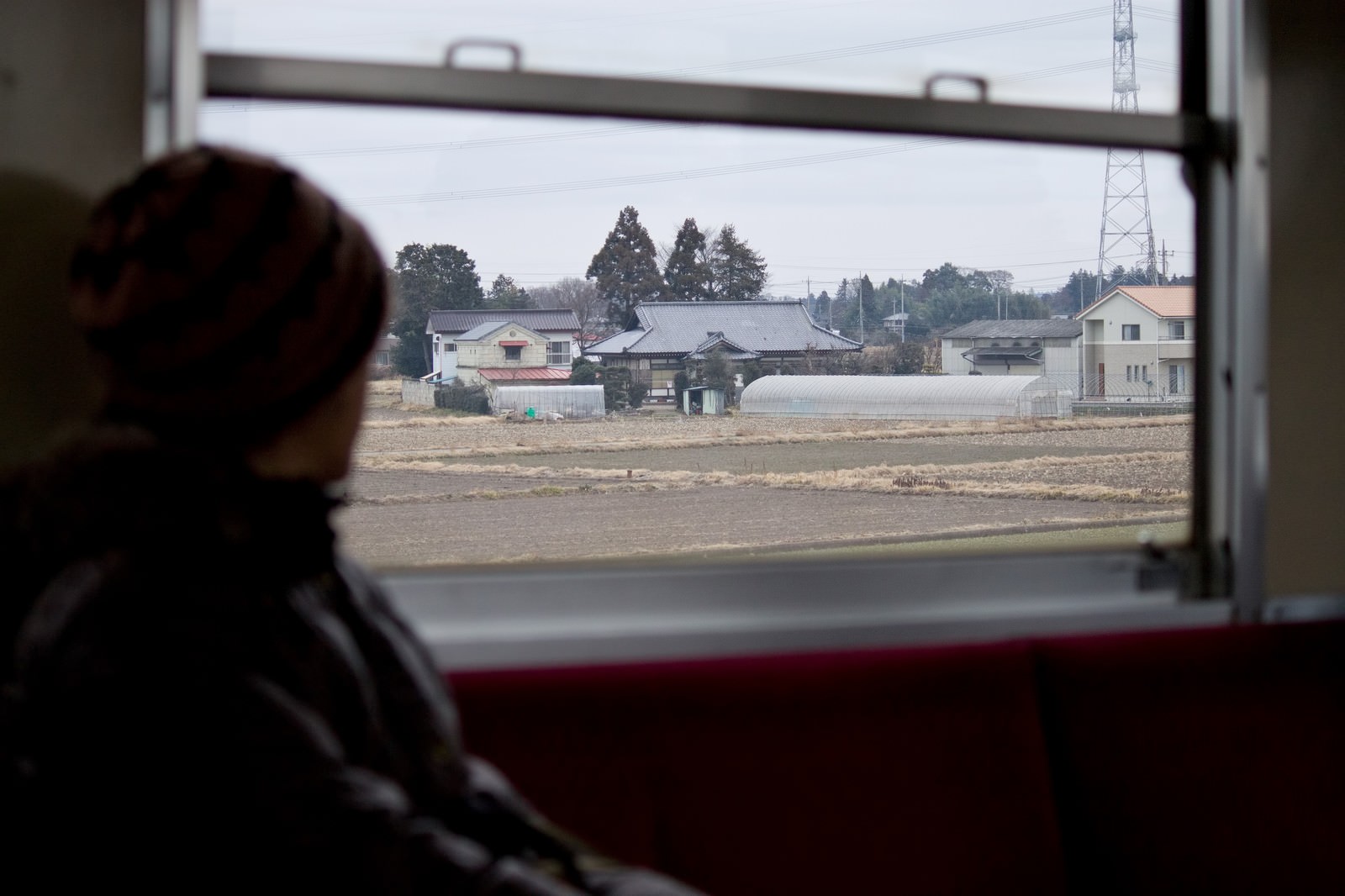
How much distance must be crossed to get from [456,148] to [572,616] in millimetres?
853

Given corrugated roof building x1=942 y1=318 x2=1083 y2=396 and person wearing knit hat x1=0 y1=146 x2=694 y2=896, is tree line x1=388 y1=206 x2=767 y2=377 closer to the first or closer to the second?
corrugated roof building x1=942 y1=318 x2=1083 y2=396

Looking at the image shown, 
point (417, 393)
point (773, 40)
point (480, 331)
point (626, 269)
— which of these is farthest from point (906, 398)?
point (417, 393)

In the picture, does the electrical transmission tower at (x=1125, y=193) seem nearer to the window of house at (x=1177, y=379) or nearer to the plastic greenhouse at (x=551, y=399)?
the window of house at (x=1177, y=379)

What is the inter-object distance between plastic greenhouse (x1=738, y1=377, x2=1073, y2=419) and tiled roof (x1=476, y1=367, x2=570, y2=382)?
14.1 inches

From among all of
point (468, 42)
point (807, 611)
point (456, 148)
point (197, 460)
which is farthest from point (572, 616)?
point (197, 460)

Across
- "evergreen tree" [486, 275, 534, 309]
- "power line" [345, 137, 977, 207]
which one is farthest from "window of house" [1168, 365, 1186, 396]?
"evergreen tree" [486, 275, 534, 309]

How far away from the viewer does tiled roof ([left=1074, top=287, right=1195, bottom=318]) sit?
2326 mm

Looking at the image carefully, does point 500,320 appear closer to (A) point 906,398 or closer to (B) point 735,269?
(B) point 735,269

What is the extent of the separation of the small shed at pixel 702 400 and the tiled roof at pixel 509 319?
250 mm

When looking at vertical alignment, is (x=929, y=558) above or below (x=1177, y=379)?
below

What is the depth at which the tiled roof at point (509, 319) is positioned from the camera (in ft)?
6.59

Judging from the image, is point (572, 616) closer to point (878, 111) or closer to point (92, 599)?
point (878, 111)

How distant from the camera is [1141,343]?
235 centimetres

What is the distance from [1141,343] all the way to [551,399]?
4.14 feet
